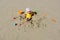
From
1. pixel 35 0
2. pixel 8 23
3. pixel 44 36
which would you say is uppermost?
pixel 35 0

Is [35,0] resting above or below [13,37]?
above

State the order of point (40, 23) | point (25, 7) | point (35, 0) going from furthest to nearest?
1. point (35, 0)
2. point (25, 7)
3. point (40, 23)

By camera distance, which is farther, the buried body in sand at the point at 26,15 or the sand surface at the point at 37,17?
the buried body in sand at the point at 26,15

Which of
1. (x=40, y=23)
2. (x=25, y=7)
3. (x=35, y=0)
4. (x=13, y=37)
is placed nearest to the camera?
(x=13, y=37)

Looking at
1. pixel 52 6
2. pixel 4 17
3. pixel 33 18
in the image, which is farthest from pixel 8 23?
pixel 52 6

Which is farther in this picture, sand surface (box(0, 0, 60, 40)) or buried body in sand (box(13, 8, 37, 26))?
buried body in sand (box(13, 8, 37, 26))

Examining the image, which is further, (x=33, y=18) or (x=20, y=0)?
(x=20, y=0)

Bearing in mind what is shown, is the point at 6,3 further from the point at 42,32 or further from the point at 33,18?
the point at 42,32
